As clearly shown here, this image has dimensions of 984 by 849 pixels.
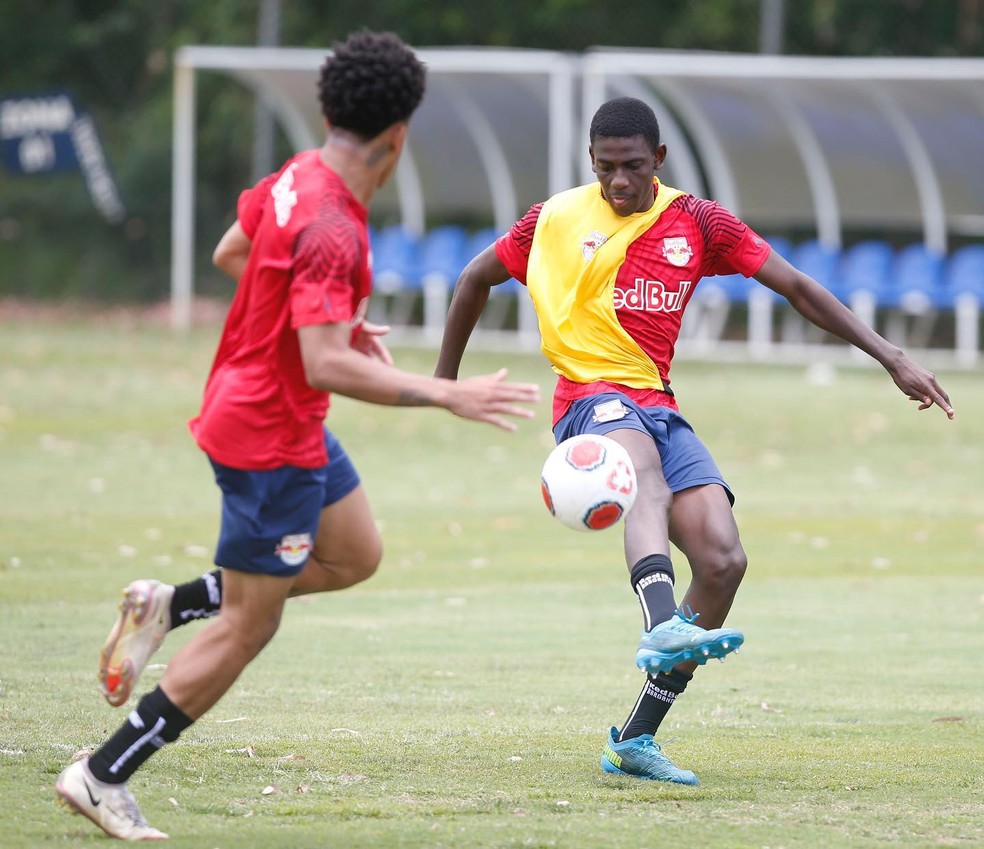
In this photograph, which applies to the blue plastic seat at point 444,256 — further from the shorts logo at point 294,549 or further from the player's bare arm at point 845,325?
the shorts logo at point 294,549

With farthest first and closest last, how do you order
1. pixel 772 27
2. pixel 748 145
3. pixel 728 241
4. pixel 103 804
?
pixel 748 145
pixel 772 27
pixel 728 241
pixel 103 804

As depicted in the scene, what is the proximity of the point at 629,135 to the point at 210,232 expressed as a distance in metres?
25.4

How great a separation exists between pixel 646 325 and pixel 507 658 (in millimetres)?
2526

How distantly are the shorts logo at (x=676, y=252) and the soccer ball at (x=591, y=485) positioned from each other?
827mm

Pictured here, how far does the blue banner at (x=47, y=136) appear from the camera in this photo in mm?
28500

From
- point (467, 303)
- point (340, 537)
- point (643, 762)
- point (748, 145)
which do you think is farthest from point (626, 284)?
point (748, 145)

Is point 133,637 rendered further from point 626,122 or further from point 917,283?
point 917,283

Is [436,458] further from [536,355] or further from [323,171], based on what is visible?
[323,171]

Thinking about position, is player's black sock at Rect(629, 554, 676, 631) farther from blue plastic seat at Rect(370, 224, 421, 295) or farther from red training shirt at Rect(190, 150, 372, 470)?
blue plastic seat at Rect(370, 224, 421, 295)

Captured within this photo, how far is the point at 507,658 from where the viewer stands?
8.12 metres

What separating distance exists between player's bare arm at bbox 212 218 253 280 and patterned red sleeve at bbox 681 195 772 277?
1852mm

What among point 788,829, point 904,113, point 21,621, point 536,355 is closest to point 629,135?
point 788,829

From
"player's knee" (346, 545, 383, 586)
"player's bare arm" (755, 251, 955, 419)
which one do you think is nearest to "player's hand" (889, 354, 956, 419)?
"player's bare arm" (755, 251, 955, 419)

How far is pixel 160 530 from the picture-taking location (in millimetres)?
11688
